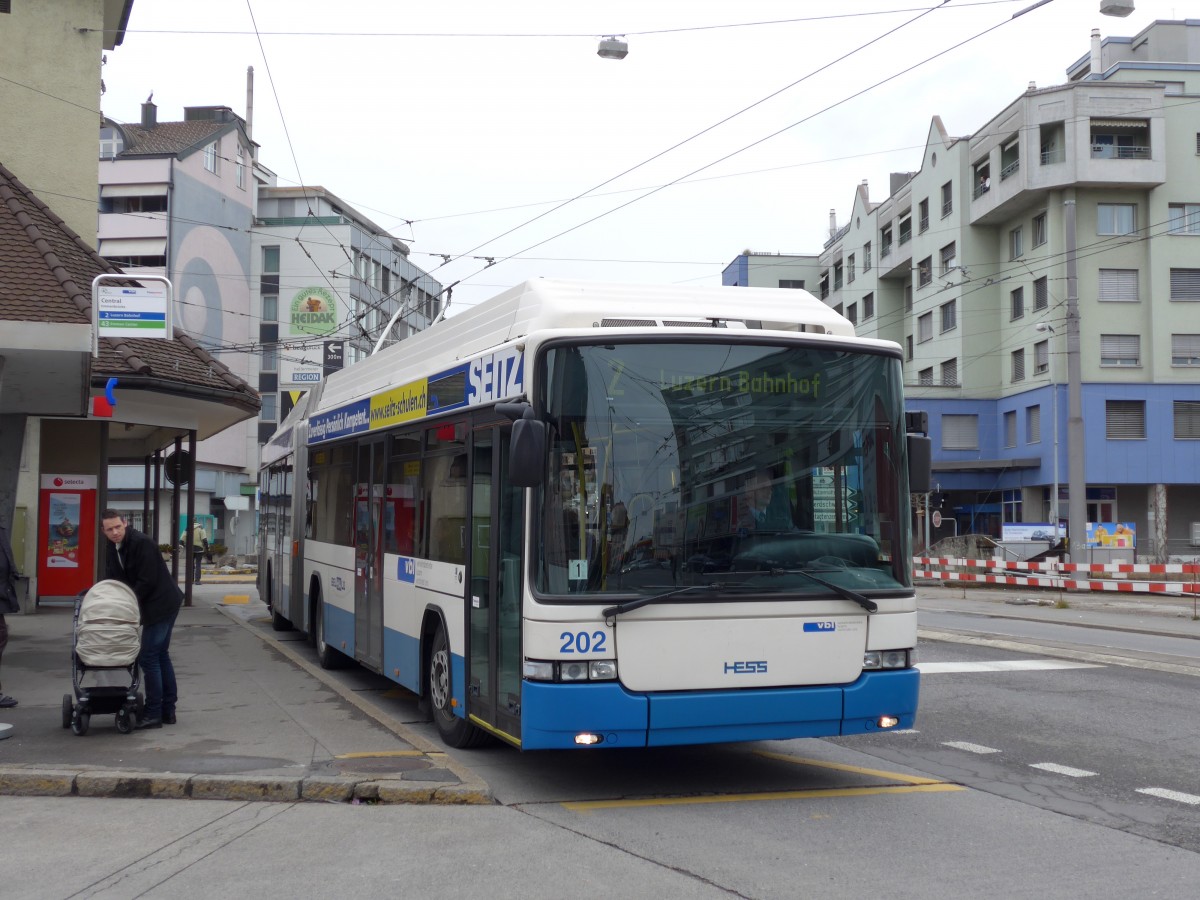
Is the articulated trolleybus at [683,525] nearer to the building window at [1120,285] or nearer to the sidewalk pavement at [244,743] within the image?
the sidewalk pavement at [244,743]

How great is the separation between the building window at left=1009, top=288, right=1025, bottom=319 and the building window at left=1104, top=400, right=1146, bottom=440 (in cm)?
542

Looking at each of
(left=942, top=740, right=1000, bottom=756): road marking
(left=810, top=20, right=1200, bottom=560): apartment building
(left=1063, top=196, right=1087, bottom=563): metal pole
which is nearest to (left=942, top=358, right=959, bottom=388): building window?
(left=810, top=20, right=1200, bottom=560): apartment building

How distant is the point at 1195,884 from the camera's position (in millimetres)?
5891

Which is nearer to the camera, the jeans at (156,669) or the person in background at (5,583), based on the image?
the jeans at (156,669)

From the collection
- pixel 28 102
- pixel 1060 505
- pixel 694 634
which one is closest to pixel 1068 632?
pixel 694 634

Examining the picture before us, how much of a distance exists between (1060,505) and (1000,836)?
45611 millimetres

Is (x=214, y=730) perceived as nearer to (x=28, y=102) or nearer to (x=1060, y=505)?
(x=28, y=102)

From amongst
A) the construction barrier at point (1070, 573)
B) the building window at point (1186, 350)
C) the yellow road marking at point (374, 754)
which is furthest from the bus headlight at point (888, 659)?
the building window at point (1186, 350)

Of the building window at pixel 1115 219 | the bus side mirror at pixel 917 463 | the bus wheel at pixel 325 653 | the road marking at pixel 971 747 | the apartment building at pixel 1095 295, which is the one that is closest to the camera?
the bus side mirror at pixel 917 463

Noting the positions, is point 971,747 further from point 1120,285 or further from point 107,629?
point 1120,285

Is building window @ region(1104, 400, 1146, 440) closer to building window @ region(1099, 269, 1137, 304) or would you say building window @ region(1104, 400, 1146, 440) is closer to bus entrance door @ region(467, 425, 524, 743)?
building window @ region(1099, 269, 1137, 304)

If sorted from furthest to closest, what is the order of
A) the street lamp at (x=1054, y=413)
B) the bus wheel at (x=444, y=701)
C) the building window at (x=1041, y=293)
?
the building window at (x=1041, y=293), the street lamp at (x=1054, y=413), the bus wheel at (x=444, y=701)

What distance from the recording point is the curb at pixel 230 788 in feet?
24.6

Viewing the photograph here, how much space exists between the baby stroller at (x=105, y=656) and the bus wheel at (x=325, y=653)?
14.1 feet
